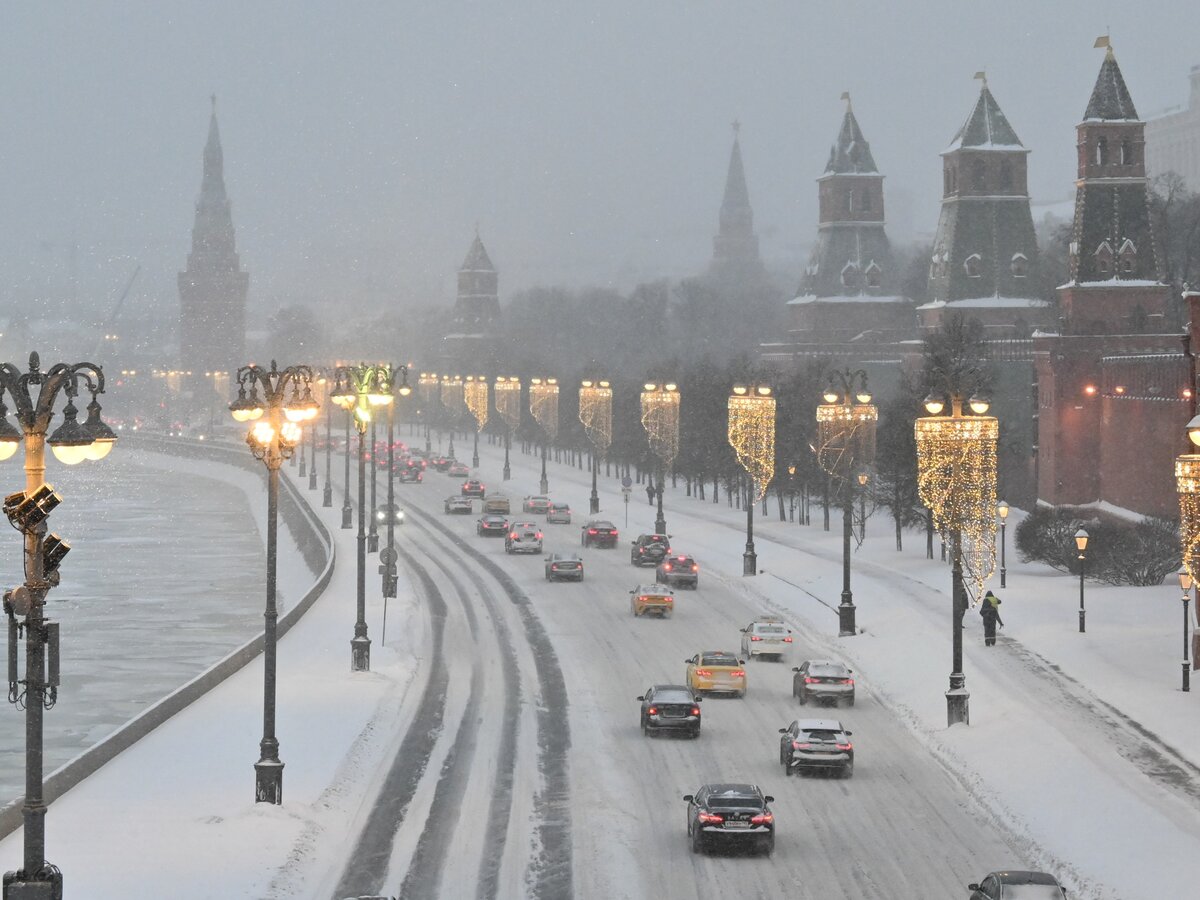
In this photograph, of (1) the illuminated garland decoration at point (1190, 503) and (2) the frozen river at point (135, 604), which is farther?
(2) the frozen river at point (135, 604)

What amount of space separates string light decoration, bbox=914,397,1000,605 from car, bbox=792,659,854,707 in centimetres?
441

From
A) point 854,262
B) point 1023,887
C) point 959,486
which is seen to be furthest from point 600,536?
point 854,262

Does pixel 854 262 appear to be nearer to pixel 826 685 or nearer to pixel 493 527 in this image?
pixel 493 527

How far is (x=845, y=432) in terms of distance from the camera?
57.9m

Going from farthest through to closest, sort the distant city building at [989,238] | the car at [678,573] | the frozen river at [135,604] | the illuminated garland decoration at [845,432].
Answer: the distant city building at [989,238]
the car at [678,573]
the frozen river at [135,604]
the illuminated garland decoration at [845,432]

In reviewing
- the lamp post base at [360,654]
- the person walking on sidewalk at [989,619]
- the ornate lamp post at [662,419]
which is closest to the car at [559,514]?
the ornate lamp post at [662,419]

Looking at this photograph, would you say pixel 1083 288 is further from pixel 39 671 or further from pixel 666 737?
pixel 39 671

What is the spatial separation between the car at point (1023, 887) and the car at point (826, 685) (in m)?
19.0

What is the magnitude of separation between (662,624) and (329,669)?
1339 centimetres

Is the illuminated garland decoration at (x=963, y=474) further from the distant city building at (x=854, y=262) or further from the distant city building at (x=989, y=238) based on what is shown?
the distant city building at (x=854, y=262)

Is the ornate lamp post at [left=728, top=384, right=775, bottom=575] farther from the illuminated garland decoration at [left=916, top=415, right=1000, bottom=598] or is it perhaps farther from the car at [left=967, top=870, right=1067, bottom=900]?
the car at [left=967, top=870, right=1067, bottom=900]

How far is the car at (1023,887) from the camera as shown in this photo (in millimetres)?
22219

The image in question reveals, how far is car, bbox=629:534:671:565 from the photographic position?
7569cm

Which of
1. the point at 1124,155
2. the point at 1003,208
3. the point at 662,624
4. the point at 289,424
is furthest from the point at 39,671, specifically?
the point at 1003,208
